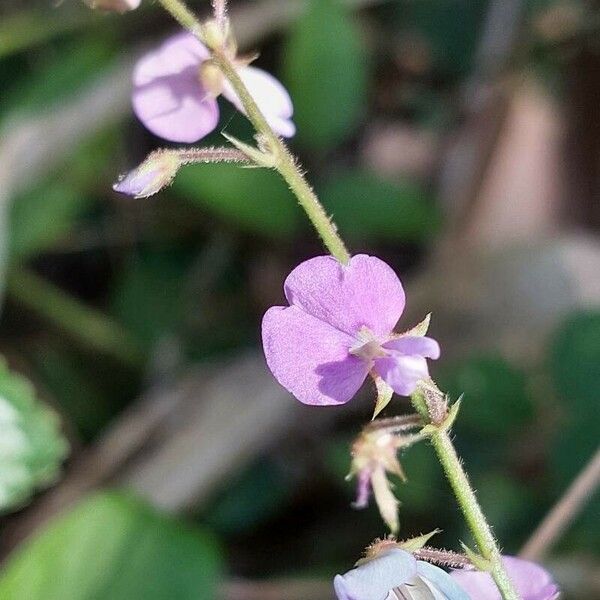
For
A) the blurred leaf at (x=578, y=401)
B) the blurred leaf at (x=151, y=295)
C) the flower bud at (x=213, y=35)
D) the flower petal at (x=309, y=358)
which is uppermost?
the flower bud at (x=213, y=35)

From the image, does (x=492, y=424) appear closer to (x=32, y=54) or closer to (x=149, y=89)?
(x=149, y=89)

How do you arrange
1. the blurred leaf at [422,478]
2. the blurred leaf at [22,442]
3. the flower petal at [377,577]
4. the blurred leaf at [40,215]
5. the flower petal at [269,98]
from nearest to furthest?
1. the flower petal at [377,577]
2. the flower petal at [269,98]
3. the blurred leaf at [22,442]
4. the blurred leaf at [422,478]
5. the blurred leaf at [40,215]

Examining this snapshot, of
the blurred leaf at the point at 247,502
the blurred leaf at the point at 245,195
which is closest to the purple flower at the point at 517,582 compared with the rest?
the blurred leaf at the point at 247,502

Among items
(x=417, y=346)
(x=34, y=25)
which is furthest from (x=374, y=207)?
(x=417, y=346)

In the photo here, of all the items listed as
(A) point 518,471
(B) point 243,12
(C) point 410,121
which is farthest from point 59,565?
(C) point 410,121

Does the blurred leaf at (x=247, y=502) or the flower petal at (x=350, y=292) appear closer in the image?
the flower petal at (x=350, y=292)

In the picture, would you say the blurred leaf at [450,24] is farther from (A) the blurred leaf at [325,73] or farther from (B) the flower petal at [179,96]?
(B) the flower petal at [179,96]
